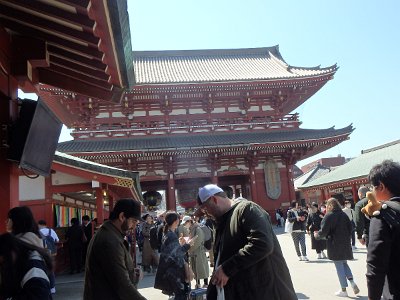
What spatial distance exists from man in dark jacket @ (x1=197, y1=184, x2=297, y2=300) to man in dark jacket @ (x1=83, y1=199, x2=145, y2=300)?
652 mm

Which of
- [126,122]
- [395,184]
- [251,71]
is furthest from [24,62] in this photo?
[251,71]

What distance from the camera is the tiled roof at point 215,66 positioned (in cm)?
2288

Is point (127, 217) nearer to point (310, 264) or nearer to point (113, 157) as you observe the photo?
point (310, 264)

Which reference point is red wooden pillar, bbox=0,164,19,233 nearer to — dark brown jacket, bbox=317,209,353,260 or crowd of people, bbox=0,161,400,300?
crowd of people, bbox=0,161,400,300

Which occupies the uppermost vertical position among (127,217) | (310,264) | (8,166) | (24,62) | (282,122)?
(282,122)

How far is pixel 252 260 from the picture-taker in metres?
2.84

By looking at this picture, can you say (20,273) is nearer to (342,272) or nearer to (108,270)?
(108,270)

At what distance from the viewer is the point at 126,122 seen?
20781 millimetres

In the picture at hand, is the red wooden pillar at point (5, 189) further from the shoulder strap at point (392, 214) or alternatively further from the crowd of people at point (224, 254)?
the shoulder strap at point (392, 214)

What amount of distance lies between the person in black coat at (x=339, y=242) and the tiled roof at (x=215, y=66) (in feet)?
50.1

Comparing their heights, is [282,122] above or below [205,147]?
above

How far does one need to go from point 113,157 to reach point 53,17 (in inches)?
622

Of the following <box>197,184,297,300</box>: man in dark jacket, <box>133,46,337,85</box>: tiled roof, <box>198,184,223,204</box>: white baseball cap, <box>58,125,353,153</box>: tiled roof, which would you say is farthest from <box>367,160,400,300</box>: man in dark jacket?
<box>133,46,337,85</box>: tiled roof

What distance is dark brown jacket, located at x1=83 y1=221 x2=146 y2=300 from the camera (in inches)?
111
